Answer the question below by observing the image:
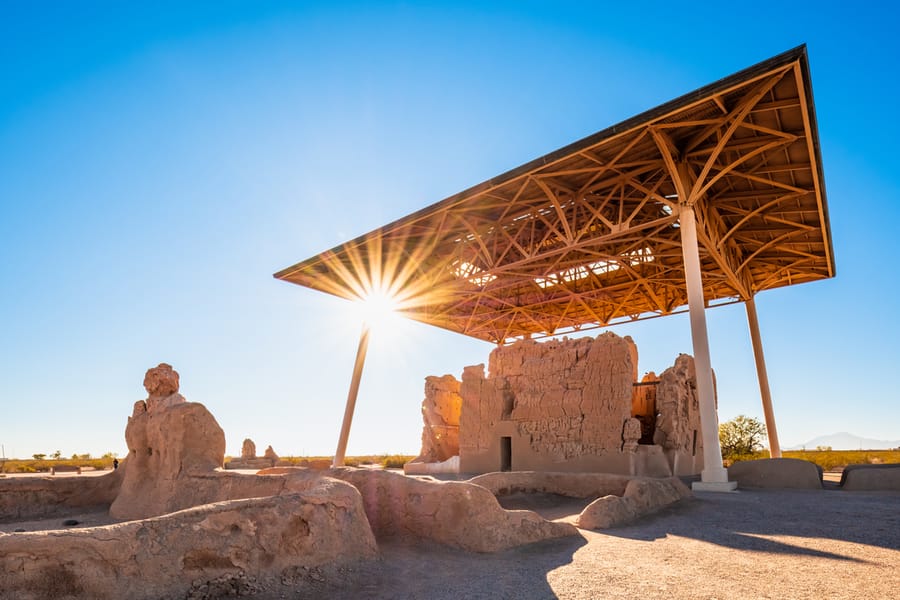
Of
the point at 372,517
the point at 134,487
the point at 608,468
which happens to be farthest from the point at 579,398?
the point at 134,487

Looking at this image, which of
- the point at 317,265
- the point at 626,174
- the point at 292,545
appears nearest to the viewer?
the point at 292,545

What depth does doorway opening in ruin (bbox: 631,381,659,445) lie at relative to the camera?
1600 centimetres

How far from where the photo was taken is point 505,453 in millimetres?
16047

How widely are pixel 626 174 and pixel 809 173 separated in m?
4.62

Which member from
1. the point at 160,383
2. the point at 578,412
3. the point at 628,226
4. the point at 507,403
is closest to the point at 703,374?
the point at 578,412

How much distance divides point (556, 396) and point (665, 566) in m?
9.60

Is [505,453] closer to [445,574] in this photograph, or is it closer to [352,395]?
[352,395]

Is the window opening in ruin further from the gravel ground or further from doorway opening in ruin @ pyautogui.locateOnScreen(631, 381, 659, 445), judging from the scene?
the gravel ground

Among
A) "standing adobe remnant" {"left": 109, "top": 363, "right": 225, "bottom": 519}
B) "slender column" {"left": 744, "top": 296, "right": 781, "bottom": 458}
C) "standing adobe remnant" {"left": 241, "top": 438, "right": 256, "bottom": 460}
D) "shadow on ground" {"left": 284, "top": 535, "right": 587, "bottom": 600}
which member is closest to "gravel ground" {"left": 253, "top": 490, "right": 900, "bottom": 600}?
"shadow on ground" {"left": 284, "top": 535, "right": 587, "bottom": 600}

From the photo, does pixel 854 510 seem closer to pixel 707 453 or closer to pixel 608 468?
pixel 707 453

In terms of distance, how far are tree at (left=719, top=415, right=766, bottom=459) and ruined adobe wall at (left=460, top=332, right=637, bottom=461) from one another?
76.4 feet

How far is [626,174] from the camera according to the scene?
14133 millimetres

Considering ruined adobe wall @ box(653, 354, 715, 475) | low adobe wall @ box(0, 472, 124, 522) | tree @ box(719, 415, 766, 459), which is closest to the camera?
low adobe wall @ box(0, 472, 124, 522)

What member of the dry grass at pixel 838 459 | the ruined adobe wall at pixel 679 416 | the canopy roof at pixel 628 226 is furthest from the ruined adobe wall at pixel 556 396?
the dry grass at pixel 838 459
